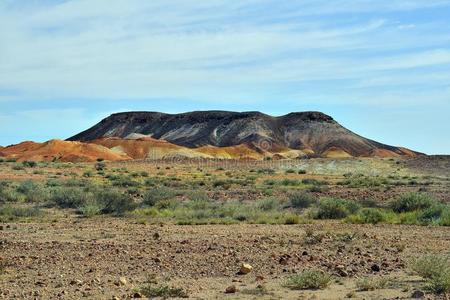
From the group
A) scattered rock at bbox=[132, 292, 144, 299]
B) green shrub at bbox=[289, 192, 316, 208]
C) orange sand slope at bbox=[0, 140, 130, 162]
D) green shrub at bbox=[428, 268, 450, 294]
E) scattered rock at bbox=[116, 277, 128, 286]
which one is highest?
orange sand slope at bbox=[0, 140, 130, 162]

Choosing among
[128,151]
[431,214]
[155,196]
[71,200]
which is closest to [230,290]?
[431,214]

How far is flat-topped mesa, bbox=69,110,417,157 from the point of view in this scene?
480 ft

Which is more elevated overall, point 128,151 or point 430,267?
point 128,151

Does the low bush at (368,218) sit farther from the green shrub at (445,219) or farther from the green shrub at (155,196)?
the green shrub at (155,196)

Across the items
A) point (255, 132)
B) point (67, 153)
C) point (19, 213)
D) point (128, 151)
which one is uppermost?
point (255, 132)

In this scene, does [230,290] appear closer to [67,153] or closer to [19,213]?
[19,213]

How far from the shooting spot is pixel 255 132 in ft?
495

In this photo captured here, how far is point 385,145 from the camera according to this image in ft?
528

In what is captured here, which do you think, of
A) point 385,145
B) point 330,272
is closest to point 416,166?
point 330,272

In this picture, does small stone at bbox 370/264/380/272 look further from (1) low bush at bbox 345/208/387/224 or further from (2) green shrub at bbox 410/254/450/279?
(1) low bush at bbox 345/208/387/224

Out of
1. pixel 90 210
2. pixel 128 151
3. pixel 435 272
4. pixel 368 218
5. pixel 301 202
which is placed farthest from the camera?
pixel 128 151

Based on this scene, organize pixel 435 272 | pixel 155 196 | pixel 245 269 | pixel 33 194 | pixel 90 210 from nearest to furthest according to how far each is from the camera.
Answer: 1. pixel 435 272
2. pixel 245 269
3. pixel 90 210
4. pixel 155 196
5. pixel 33 194

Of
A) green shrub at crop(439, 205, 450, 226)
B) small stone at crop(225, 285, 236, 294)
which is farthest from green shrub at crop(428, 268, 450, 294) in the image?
green shrub at crop(439, 205, 450, 226)

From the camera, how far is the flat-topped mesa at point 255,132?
146375mm
